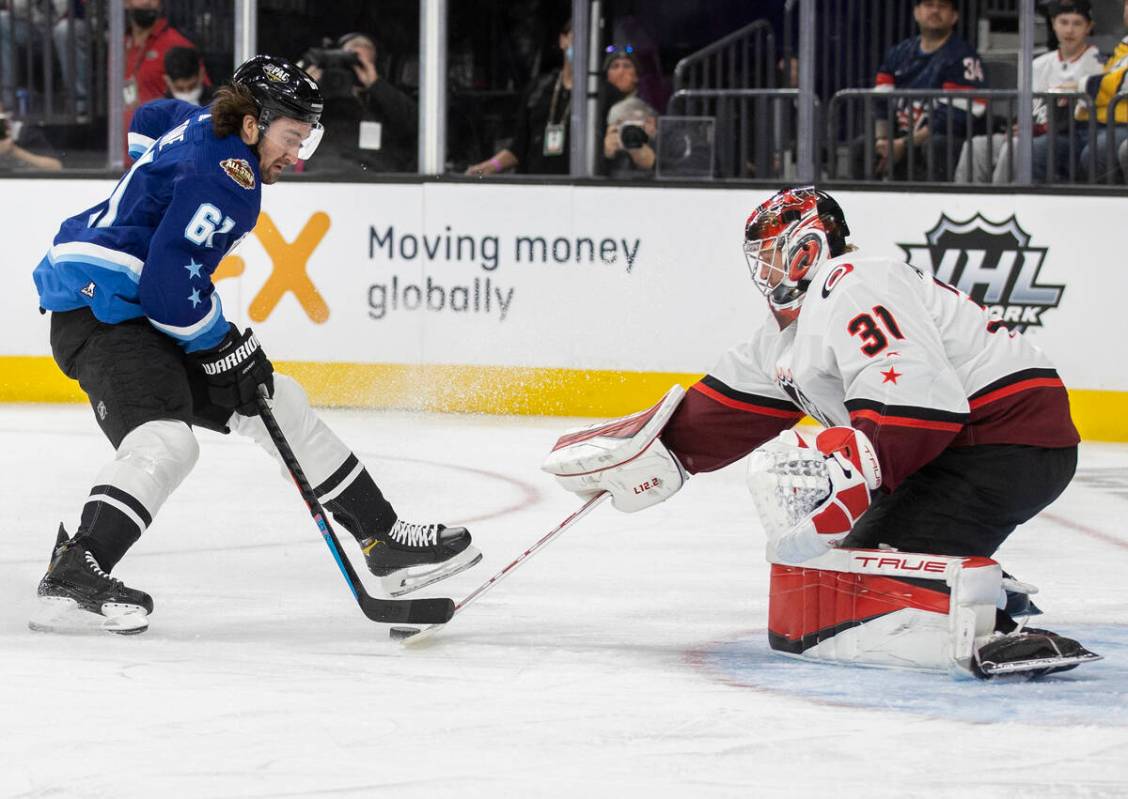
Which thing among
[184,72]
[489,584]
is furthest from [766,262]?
[184,72]

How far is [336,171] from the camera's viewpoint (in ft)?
21.2

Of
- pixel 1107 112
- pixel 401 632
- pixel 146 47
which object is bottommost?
pixel 401 632

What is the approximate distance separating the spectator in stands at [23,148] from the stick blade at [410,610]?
420 centimetres

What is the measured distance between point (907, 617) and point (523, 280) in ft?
12.6

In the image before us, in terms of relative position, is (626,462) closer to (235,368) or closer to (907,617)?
(907,617)

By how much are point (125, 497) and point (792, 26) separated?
12.9 feet

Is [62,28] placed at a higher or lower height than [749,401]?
higher

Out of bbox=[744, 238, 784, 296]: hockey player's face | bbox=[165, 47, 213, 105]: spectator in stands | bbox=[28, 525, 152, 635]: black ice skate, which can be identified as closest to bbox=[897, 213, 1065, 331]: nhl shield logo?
bbox=[165, 47, 213, 105]: spectator in stands

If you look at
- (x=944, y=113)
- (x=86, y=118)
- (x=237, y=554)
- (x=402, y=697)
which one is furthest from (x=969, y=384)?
(x=86, y=118)

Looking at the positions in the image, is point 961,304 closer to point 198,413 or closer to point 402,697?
point 402,697

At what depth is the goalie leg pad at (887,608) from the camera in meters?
2.53

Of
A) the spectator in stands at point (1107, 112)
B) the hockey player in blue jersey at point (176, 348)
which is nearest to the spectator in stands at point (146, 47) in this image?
the spectator in stands at point (1107, 112)

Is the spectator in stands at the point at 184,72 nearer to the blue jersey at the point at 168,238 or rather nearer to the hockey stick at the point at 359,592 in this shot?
the blue jersey at the point at 168,238

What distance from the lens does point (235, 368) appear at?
299 cm
